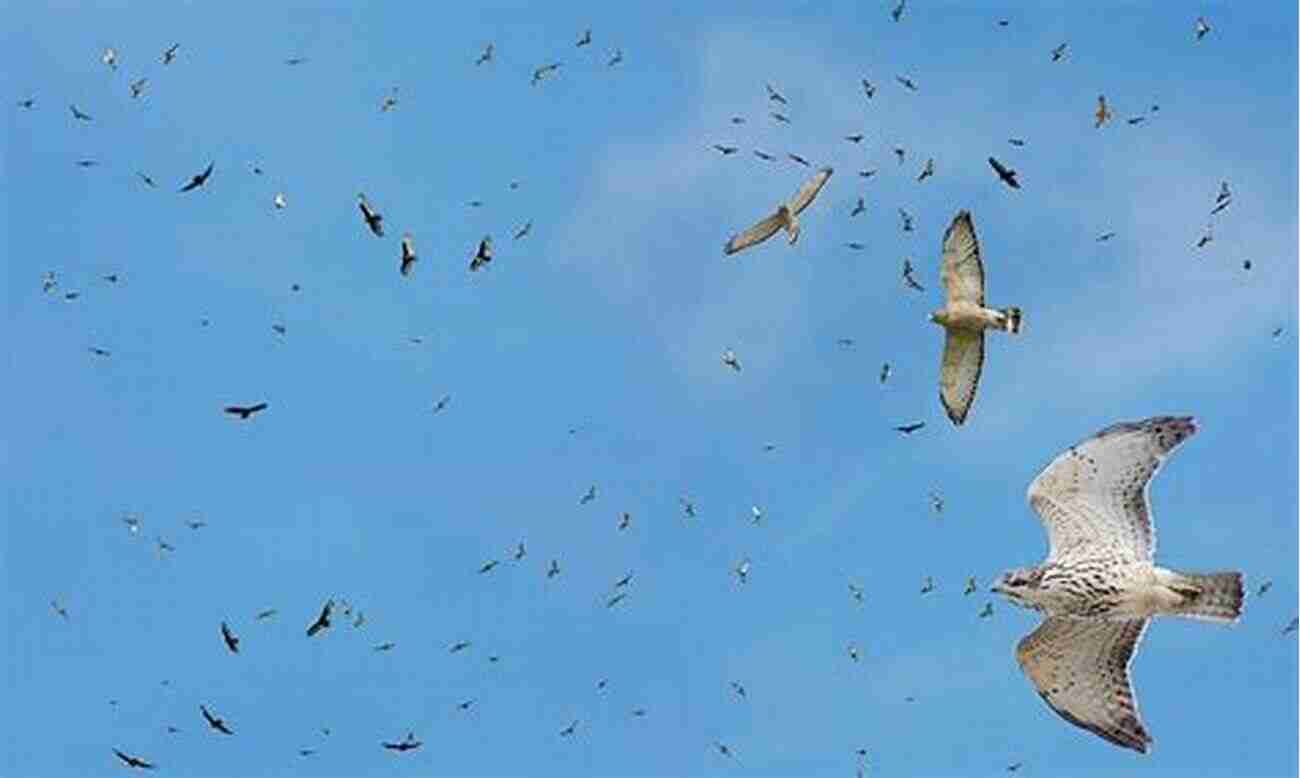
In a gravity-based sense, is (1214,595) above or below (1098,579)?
above

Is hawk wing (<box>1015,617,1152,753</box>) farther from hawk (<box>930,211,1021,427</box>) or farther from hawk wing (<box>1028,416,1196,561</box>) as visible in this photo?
hawk (<box>930,211,1021,427</box>)

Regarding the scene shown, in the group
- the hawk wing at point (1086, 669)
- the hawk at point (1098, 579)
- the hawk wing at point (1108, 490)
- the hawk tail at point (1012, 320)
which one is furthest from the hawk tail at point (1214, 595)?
the hawk tail at point (1012, 320)

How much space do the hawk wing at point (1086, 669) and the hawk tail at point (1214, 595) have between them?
52.1 inches

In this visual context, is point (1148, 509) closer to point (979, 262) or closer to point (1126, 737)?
point (1126, 737)

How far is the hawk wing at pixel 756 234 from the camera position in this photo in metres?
29.5

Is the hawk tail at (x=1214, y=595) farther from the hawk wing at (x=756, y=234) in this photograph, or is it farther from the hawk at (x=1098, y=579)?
the hawk wing at (x=756, y=234)

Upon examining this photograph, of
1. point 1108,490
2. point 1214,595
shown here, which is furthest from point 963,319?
point 1214,595

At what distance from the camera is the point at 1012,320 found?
3075 cm

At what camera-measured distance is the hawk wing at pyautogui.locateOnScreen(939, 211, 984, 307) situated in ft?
99.8

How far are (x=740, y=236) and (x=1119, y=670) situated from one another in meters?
6.27

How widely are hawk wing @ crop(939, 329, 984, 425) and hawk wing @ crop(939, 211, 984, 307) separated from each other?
0.73 metres

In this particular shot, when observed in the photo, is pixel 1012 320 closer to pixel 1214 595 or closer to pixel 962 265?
pixel 962 265

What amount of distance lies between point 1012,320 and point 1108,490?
14.0 ft

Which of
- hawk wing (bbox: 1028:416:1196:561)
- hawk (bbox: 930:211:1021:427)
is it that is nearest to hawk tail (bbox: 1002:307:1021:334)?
hawk (bbox: 930:211:1021:427)
